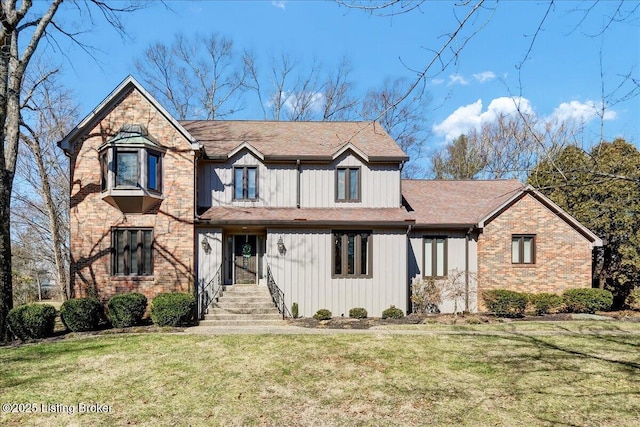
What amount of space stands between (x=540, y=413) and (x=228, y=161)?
12.7m

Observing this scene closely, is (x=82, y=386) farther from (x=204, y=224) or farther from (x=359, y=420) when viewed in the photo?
(x=204, y=224)

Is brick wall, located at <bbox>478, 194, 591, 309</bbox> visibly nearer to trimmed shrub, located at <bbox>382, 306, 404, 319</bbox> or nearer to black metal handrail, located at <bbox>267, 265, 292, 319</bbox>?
trimmed shrub, located at <bbox>382, 306, 404, 319</bbox>

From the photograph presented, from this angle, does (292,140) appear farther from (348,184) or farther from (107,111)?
(107,111)

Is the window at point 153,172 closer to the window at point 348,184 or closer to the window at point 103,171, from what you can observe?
the window at point 103,171

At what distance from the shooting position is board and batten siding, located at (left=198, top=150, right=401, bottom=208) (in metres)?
14.6

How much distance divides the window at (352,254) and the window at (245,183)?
12.6 ft

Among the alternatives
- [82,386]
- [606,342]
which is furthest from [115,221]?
[606,342]

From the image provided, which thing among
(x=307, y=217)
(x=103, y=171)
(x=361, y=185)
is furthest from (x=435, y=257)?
(x=103, y=171)

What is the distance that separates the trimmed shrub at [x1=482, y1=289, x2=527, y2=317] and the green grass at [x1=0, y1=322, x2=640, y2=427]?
347 centimetres

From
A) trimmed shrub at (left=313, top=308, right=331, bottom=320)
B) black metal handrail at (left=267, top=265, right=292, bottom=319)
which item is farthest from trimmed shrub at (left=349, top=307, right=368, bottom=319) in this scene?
black metal handrail at (left=267, top=265, right=292, bottom=319)

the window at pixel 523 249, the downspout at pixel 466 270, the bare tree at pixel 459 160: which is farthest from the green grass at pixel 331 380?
the bare tree at pixel 459 160

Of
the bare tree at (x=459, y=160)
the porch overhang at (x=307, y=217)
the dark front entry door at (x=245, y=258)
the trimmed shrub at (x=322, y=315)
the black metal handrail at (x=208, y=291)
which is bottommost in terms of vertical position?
the trimmed shrub at (x=322, y=315)

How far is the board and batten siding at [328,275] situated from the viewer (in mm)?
13523

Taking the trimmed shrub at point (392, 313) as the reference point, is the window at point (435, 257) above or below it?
above
